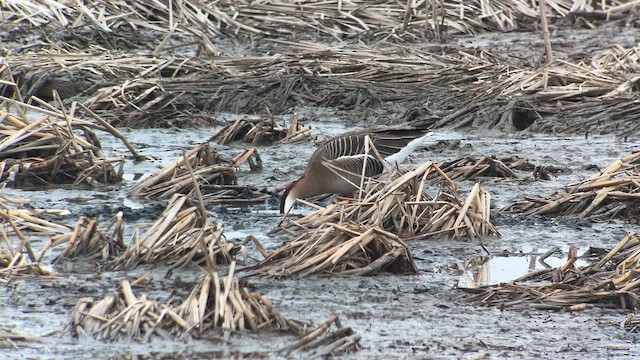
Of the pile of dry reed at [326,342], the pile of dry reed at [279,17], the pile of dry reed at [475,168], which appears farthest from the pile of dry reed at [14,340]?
the pile of dry reed at [279,17]

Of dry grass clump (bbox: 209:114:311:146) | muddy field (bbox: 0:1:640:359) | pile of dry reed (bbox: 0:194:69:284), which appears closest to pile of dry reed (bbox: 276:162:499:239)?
muddy field (bbox: 0:1:640:359)

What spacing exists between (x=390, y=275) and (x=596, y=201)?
225cm

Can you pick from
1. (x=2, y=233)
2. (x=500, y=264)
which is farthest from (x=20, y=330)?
(x=500, y=264)

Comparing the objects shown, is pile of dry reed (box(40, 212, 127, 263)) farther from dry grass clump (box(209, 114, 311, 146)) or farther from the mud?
dry grass clump (box(209, 114, 311, 146))

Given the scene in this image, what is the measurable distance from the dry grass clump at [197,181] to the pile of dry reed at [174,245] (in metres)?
1.66

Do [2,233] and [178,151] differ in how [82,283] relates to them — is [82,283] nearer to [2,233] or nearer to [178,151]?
[2,233]

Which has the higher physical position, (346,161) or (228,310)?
(228,310)

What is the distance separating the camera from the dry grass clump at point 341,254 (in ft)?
21.5

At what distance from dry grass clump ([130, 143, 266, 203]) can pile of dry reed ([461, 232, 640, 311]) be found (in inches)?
115

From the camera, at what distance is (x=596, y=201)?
26.8ft

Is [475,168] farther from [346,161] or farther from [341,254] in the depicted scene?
[341,254]

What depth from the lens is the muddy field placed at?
211 inches

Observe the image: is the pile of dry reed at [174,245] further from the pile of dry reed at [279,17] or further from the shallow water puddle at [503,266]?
the pile of dry reed at [279,17]

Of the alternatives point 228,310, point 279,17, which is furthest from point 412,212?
point 279,17
